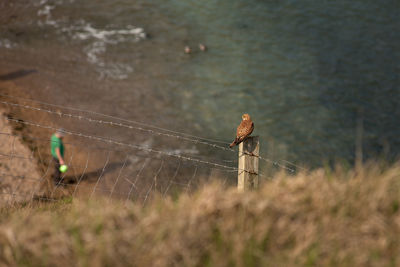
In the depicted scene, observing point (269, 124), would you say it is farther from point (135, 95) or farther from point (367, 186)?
point (367, 186)

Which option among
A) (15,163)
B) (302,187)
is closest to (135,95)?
(15,163)

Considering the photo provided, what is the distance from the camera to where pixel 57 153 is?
9.14m

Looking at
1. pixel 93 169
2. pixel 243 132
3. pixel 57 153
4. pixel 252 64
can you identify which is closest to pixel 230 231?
pixel 243 132

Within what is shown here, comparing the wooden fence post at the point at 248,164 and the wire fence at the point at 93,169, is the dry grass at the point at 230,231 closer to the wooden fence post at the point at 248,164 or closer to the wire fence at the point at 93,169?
the wooden fence post at the point at 248,164

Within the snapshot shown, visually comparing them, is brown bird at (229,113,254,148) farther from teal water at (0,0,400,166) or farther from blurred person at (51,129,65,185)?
teal water at (0,0,400,166)

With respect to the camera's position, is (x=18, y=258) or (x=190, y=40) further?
(x=190, y=40)

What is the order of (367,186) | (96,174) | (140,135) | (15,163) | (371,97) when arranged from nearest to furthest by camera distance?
(367,186), (15,163), (96,174), (140,135), (371,97)

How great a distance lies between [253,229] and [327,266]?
0.63m

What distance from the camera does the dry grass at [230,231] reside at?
3062 mm

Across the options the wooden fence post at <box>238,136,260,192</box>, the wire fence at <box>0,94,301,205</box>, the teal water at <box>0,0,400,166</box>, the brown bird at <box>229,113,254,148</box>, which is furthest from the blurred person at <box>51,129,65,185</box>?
the wooden fence post at <box>238,136,260,192</box>

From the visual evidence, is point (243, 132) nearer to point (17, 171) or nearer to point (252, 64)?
point (17, 171)

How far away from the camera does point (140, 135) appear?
1222 cm

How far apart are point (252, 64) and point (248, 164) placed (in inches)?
454

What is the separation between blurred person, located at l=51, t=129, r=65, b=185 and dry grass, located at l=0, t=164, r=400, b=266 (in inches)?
219
